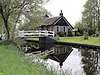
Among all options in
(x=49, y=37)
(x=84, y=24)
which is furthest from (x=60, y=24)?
(x=49, y=37)

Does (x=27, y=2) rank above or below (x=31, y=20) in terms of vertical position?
above

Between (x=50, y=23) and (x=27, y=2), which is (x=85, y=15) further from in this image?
(x=27, y=2)

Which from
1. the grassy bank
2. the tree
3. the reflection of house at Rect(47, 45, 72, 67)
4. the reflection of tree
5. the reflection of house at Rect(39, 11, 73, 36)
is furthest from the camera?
the reflection of house at Rect(39, 11, 73, 36)

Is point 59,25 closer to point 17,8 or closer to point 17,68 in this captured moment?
point 17,8

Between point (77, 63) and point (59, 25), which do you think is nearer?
point (77, 63)

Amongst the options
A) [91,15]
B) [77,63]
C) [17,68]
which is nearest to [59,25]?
[91,15]

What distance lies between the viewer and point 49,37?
42594 mm

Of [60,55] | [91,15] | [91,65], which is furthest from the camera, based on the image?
[91,15]

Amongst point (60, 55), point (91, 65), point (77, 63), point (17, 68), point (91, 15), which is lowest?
point (60, 55)

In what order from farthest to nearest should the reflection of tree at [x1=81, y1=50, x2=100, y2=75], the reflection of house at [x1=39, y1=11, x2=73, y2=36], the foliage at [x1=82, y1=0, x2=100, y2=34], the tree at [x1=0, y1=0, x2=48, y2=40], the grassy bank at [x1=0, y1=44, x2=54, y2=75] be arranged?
the reflection of house at [x1=39, y1=11, x2=73, y2=36] < the foliage at [x1=82, y1=0, x2=100, y2=34] < the tree at [x1=0, y1=0, x2=48, y2=40] < the reflection of tree at [x1=81, y1=50, x2=100, y2=75] < the grassy bank at [x1=0, y1=44, x2=54, y2=75]

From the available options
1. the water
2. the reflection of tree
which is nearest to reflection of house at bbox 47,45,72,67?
the water

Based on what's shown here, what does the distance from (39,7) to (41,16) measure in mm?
1405

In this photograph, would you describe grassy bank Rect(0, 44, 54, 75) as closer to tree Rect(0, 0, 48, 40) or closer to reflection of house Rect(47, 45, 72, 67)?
reflection of house Rect(47, 45, 72, 67)

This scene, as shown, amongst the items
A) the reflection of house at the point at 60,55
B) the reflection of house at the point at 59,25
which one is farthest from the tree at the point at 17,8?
the reflection of house at the point at 59,25
